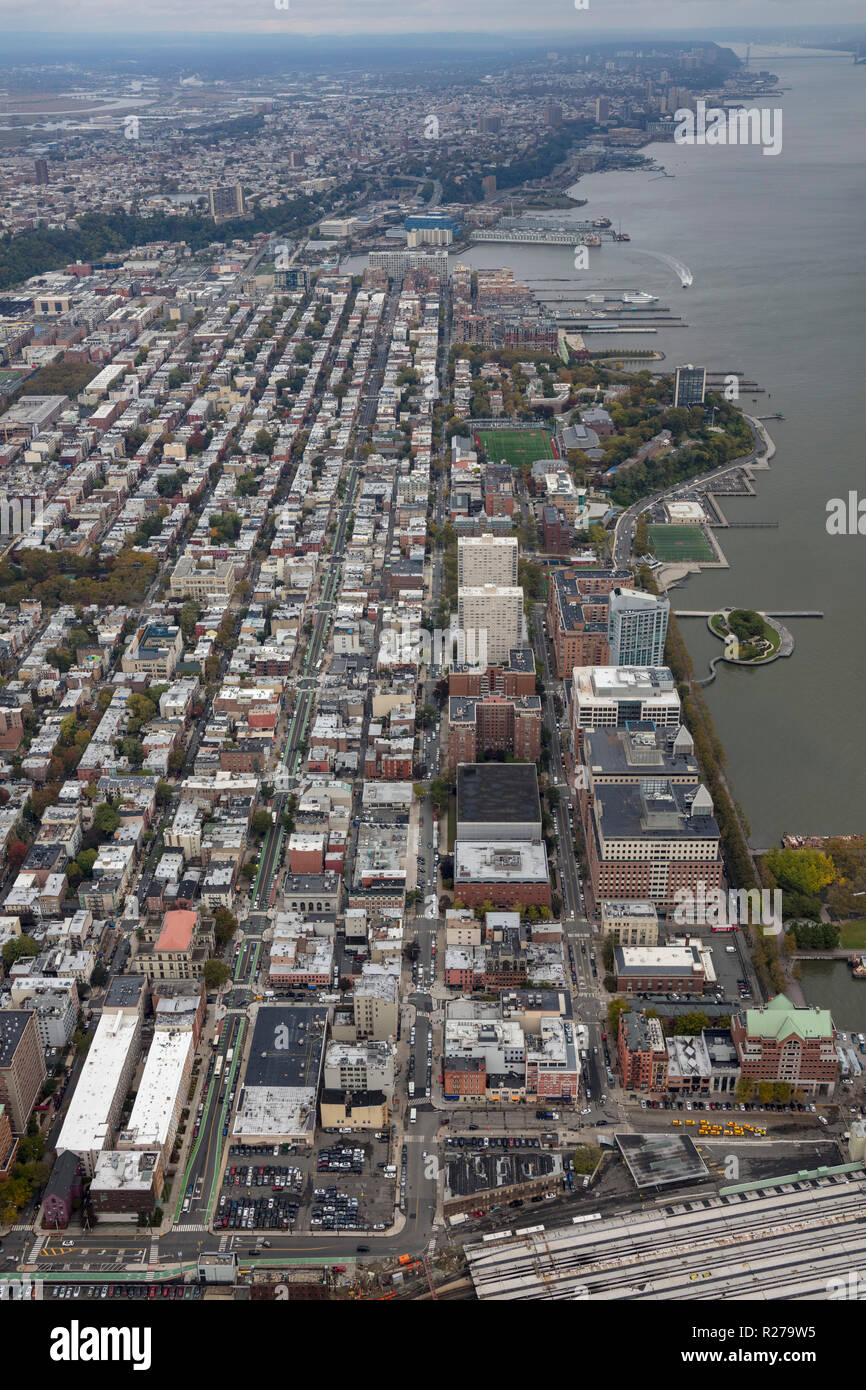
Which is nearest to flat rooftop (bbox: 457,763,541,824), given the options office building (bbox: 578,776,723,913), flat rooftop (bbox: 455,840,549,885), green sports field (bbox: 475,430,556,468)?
flat rooftop (bbox: 455,840,549,885)

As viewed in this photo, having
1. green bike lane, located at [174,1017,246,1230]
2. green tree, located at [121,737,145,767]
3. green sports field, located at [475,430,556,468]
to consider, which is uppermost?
green sports field, located at [475,430,556,468]

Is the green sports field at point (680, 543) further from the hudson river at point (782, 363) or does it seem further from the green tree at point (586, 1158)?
the green tree at point (586, 1158)

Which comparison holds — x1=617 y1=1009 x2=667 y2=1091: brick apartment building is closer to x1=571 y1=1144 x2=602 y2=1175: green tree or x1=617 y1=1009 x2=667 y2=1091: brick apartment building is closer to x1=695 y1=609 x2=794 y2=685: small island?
x1=571 y1=1144 x2=602 y2=1175: green tree

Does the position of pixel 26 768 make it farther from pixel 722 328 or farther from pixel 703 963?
pixel 722 328

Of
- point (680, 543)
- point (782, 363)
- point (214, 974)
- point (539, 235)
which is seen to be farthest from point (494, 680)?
point (539, 235)

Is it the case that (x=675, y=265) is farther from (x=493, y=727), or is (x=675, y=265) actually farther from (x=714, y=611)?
(x=493, y=727)

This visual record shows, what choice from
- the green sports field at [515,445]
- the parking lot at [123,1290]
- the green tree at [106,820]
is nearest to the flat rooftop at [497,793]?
the green tree at [106,820]
